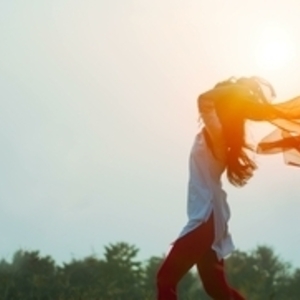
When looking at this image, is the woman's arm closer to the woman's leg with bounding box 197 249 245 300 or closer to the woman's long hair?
the woman's long hair

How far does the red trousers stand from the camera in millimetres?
8641

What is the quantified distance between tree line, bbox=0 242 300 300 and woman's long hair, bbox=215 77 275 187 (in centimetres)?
1908

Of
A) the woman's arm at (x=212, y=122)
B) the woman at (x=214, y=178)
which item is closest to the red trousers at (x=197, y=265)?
the woman at (x=214, y=178)

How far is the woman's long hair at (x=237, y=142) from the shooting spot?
28.8 feet

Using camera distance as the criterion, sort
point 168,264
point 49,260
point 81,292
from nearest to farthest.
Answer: point 168,264
point 81,292
point 49,260

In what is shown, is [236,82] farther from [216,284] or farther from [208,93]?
[216,284]

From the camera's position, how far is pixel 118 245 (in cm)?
6706

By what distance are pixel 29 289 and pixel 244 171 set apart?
1257 inches

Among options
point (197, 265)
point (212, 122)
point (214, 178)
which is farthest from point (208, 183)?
point (197, 265)

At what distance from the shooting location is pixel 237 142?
29.0 ft

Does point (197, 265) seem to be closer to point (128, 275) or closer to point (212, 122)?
point (212, 122)

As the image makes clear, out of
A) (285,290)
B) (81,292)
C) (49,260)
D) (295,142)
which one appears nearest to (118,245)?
(285,290)

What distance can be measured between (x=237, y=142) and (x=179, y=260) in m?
0.93

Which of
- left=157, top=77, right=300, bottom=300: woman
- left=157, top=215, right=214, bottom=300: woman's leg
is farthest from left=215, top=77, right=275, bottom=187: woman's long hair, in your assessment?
left=157, top=215, right=214, bottom=300: woman's leg
